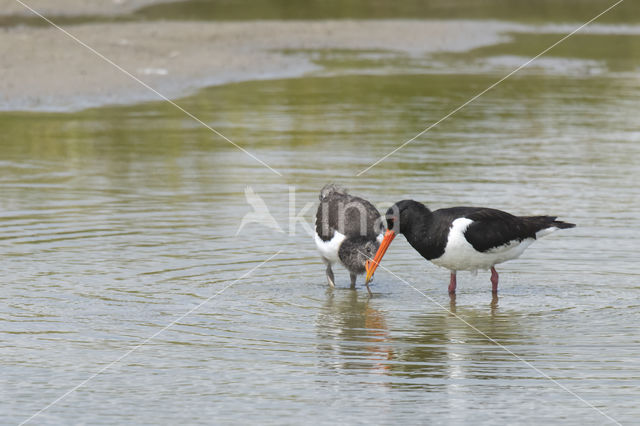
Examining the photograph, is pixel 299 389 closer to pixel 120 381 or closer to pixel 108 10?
pixel 120 381

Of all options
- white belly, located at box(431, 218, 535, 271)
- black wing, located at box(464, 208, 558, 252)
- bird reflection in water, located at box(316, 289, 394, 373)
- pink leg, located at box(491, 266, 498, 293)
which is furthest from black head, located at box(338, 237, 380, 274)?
pink leg, located at box(491, 266, 498, 293)

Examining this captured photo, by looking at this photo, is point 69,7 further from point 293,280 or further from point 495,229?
point 495,229

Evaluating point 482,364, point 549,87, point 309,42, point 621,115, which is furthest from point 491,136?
point 309,42

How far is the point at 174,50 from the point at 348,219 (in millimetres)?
18709

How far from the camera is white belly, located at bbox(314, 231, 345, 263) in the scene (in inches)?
418

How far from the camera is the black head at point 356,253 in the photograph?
1052 cm

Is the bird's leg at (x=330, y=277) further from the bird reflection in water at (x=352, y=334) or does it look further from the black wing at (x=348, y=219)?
the black wing at (x=348, y=219)

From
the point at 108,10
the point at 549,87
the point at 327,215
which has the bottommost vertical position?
the point at 327,215

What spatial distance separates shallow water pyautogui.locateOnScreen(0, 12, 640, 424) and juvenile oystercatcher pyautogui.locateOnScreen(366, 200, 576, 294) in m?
0.38

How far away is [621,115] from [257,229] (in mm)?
10655

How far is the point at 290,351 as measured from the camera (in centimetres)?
837

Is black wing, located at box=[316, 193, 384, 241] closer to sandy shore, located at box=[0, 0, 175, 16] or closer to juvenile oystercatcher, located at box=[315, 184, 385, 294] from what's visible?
juvenile oystercatcher, located at box=[315, 184, 385, 294]

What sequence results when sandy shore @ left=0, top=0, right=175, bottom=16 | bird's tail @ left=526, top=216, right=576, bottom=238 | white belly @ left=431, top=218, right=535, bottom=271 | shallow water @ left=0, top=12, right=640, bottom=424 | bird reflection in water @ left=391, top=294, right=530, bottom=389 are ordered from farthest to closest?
sandy shore @ left=0, top=0, right=175, bottom=16
bird's tail @ left=526, top=216, right=576, bottom=238
white belly @ left=431, top=218, right=535, bottom=271
bird reflection in water @ left=391, top=294, right=530, bottom=389
shallow water @ left=0, top=12, right=640, bottom=424

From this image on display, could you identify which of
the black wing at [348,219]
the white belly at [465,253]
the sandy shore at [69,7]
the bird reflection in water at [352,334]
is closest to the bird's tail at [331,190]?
the black wing at [348,219]
